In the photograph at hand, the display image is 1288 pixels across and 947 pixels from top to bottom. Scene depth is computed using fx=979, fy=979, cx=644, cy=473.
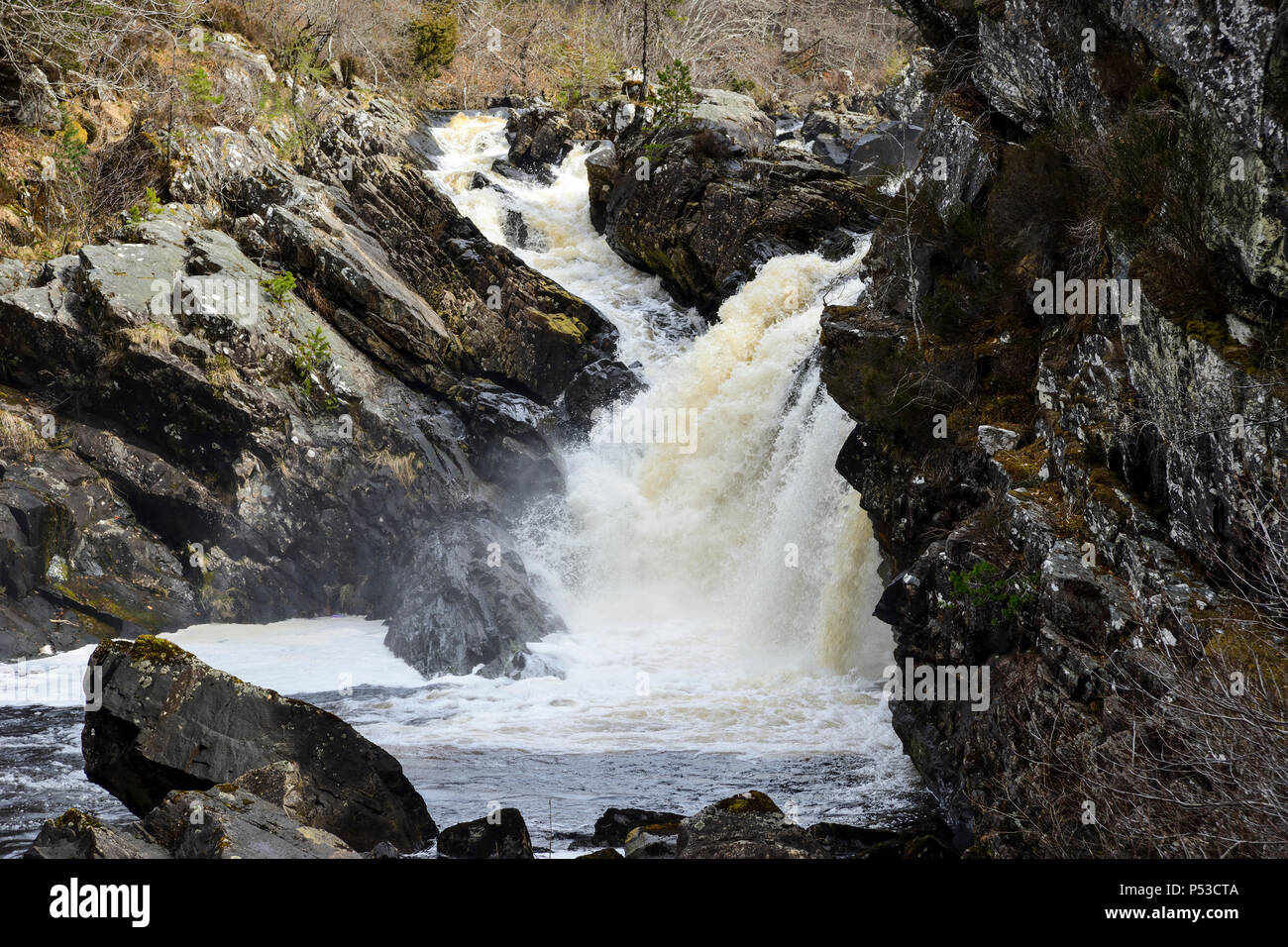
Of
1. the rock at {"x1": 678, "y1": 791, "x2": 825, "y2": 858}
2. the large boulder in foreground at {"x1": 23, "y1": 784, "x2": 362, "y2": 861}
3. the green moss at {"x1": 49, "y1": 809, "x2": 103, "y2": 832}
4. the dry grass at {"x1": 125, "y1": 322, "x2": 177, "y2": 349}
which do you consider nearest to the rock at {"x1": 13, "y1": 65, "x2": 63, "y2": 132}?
the dry grass at {"x1": 125, "y1": 322, "x2": 177, "y2": 349}

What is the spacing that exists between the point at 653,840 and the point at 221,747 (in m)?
3.67

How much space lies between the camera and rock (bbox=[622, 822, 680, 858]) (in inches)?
311

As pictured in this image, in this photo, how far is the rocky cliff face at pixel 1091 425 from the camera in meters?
6.13

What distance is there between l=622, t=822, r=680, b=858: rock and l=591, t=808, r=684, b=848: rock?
81 mm

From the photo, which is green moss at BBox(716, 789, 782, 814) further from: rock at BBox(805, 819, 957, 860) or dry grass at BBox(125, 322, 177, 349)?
dry grass at BBox(125, 322, 177, 349)

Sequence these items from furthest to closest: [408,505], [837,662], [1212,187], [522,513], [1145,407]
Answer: [522,513] → [408,505] → [837,662] → [1145,407] → [1212,187]

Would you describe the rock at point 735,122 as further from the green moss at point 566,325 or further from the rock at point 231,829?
the rock at point 231,829

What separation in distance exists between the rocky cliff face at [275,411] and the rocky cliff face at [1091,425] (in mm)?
6610

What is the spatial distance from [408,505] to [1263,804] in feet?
45.8

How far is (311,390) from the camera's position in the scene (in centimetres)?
1664

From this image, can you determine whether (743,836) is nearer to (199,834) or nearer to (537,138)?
(199,834)
